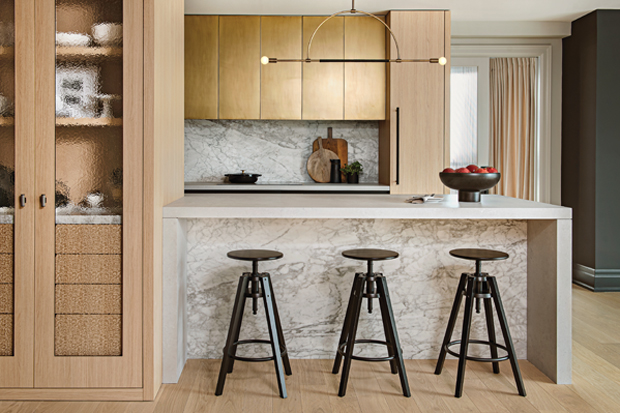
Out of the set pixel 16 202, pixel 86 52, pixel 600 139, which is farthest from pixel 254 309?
pixel 600 139

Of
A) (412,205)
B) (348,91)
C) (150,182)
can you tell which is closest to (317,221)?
(412,205)

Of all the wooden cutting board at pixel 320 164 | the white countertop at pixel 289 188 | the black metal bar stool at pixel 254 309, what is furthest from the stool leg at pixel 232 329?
the wooden cutting board at pixel 320 164

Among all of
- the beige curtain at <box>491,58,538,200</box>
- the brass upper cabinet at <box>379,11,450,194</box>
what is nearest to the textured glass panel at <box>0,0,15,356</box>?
the brass upper cabinet at <box>379,11,450,194</box>

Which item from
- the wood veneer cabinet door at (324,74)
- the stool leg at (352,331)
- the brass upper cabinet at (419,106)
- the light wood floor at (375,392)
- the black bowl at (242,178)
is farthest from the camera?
the black bowl at (242,178)

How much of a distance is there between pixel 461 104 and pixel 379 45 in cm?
111

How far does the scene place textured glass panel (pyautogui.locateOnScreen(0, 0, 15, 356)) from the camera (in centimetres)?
237

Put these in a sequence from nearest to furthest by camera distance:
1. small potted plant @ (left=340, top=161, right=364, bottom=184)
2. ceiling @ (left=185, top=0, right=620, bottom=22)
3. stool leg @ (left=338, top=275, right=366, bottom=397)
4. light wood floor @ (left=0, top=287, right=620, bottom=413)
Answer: light wood floor @ (left=0, top=287, right=620, bottom=413) → stool leg @ (left=338, top=275, right=366, bottom=397) → ceiling @ (left=185, top=0, right=620, bottom=22) → small potted plant @ (left=340, top=161, right=364, bottom=184)

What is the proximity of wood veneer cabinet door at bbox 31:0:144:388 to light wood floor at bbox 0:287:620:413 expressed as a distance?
23 centimetres

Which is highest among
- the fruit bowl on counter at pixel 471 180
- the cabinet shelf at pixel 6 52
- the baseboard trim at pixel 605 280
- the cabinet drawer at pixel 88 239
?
the cabinet shelf at pixel 6 52

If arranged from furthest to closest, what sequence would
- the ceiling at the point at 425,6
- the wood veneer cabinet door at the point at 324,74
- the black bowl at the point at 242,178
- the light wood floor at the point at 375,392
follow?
the black bowl at the point at 242,178 < the wood veneer cabinet door at the point at 324,74 < the ceiling at the point at 425,6 < the light wood floor at the point at 375,392

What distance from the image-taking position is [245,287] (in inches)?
99.8

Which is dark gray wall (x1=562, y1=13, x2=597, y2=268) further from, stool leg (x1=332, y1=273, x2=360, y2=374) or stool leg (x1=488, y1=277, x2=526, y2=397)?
stool leg (x1=332, y1=273, x2=360, y2=374)

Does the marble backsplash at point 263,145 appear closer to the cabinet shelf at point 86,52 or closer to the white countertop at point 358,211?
the white countertop at point 358,211

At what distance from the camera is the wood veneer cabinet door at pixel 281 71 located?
184 inches
